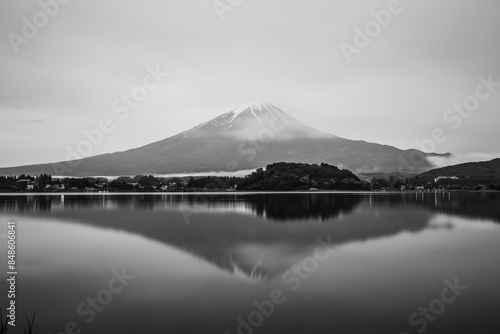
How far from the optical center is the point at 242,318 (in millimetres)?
5395

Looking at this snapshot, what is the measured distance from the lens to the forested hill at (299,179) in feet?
247

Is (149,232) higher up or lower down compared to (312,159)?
lower down

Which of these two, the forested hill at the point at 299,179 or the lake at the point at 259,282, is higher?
the forested hill at the point at 299,179

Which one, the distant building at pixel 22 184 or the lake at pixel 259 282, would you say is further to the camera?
the distant building at pixel 22 184

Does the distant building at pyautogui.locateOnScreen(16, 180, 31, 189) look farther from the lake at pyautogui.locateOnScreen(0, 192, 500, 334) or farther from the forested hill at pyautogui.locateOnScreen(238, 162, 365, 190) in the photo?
the lake at pyautogui.locateOnScreen(0, 192, 500, 334)

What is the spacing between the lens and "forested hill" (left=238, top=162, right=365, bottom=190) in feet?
247

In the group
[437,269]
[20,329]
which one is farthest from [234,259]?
[20,329]

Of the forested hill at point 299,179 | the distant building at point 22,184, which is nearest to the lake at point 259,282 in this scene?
the forested hill at point 299,179

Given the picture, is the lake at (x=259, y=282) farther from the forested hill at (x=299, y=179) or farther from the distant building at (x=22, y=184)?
the distant building at (x=22, y=184)

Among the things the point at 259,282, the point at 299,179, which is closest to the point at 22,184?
the point at 299,179

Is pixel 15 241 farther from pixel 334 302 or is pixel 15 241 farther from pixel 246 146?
pixel 246 146

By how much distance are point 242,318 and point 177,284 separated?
1.97 meters

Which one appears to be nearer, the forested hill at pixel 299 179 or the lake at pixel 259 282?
the lake at pixel 259 282

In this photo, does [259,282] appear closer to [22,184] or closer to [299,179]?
[299,179]
